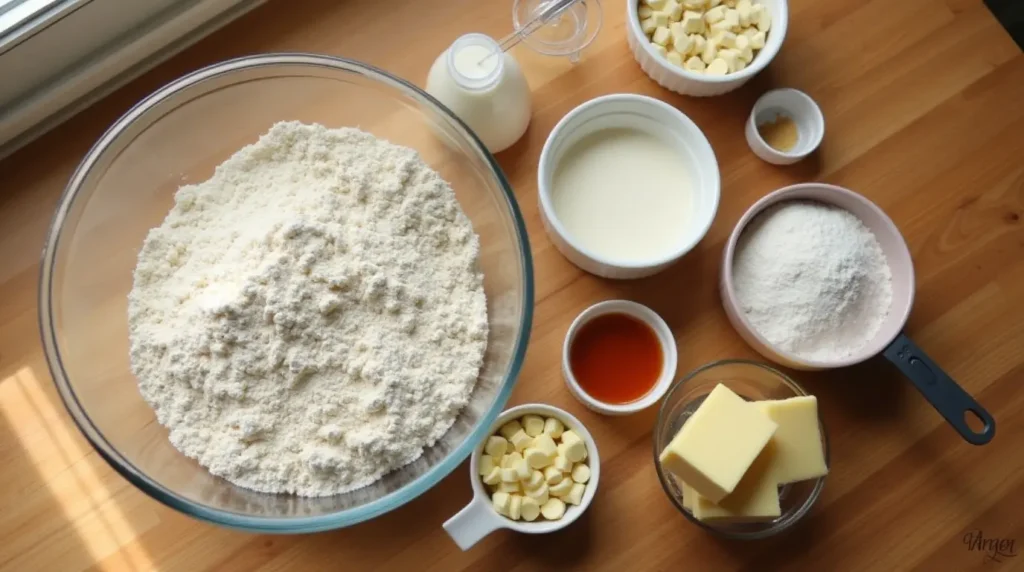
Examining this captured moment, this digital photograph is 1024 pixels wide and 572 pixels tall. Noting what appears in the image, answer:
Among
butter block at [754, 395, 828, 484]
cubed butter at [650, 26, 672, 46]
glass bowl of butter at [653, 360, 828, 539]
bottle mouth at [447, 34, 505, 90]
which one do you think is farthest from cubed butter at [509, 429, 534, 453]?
cubed butter at [650, 26, 672, 46]

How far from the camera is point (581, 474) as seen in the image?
37.9 inches

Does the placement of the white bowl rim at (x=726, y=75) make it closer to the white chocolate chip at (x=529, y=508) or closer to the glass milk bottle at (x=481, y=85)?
the glass milk bottle at (x=481, y=85)

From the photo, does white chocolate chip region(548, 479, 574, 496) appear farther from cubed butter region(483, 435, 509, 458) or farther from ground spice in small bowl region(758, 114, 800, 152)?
ground spice in small bowl region(758, 114, 800, 152)

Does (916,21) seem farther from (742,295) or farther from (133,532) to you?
(133,532)

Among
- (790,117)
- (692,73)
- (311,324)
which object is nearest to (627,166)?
(692,73)

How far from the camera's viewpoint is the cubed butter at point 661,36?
3.51ft

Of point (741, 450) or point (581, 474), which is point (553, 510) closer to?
point (581, 474)

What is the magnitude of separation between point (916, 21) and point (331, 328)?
0.91m

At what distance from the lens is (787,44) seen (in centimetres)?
115

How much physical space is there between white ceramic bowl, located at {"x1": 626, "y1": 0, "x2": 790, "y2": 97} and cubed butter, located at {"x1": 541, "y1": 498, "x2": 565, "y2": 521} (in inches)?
21.8

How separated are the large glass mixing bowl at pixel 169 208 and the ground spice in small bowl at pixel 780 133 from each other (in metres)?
0.39

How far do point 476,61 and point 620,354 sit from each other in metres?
0.40

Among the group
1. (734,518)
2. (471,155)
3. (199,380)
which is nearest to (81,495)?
(199,380)

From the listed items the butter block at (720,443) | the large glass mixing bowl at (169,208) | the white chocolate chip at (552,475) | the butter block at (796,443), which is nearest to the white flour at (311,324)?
the large glass mixing bowl at (169,208)
